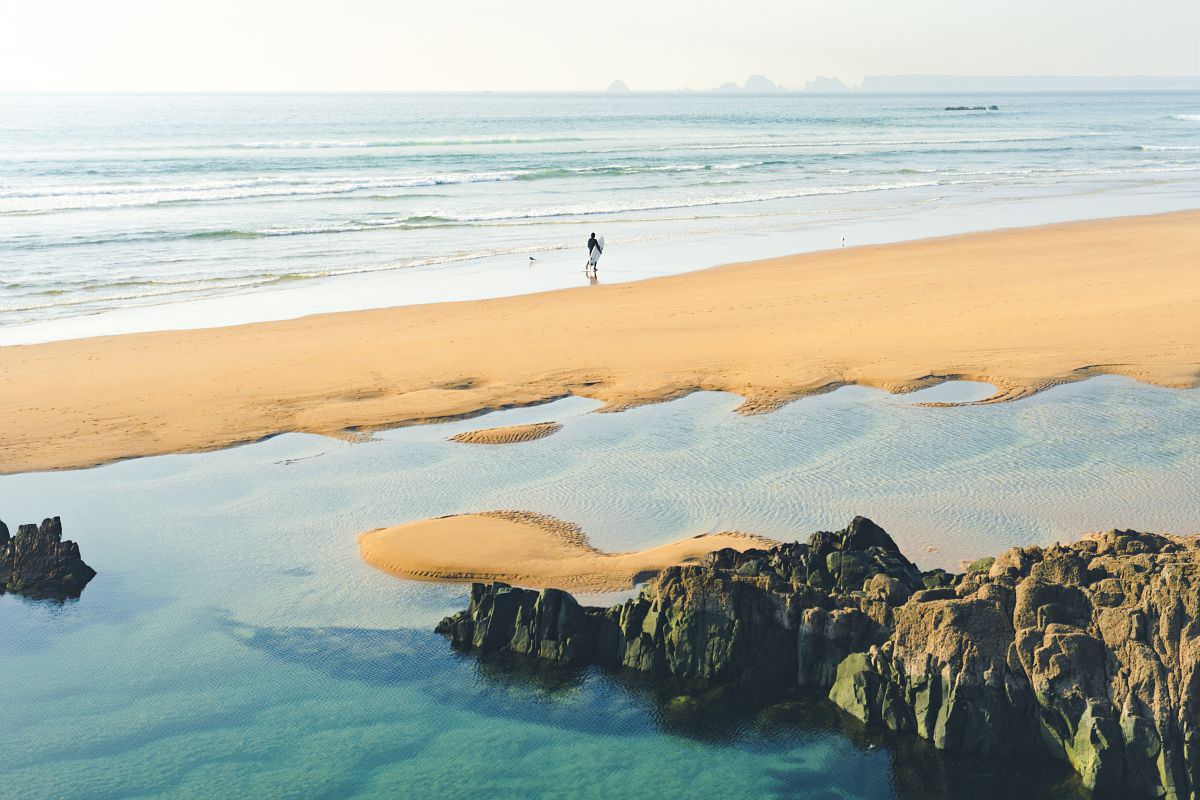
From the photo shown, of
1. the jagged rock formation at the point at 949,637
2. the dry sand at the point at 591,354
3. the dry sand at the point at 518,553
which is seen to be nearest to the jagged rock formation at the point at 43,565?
the dry sand at the point at 518,553

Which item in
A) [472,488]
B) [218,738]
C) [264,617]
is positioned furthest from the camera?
[472,488]

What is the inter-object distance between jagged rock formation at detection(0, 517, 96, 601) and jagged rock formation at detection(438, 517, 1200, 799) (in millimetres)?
3670

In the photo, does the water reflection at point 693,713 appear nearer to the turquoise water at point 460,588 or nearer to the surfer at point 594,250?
the turquoise water at point 460,588

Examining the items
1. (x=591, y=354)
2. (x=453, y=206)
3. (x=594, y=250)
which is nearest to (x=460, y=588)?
(x=591, y=354)

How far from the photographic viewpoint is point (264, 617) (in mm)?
9867

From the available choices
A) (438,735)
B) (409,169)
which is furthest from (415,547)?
(409,169)

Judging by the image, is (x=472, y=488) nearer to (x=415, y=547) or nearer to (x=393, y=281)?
(x=415, y=547)

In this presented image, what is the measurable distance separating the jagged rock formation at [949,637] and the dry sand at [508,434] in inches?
191

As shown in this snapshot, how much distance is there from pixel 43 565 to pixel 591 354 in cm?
923

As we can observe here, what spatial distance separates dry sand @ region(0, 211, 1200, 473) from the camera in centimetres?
1521

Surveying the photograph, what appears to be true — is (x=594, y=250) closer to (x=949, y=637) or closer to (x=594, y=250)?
(x=594, y=250)

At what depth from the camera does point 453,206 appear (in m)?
40.2

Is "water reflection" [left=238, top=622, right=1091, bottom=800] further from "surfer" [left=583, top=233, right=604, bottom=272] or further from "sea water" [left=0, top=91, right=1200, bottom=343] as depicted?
"surfer" [left=583, top=233, right=604, bottom=272]

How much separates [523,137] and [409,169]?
29.9 meters
